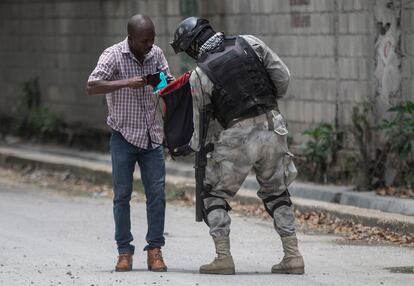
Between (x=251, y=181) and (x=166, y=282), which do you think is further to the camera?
(x=251, y=181)

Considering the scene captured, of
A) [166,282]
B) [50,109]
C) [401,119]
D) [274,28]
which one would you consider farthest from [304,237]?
[50,109]

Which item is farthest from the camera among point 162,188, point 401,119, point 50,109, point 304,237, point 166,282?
point 50,109

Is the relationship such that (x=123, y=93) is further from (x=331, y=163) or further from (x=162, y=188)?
(x=331, y=163)

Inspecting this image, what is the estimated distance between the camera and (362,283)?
26.1ft

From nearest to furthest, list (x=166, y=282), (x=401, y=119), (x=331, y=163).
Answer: (x=166, y=282)
(x=401, y=119)
(x=331, y=163)

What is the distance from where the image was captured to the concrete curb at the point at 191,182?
34.9 feet

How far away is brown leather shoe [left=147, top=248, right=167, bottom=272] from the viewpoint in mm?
8391

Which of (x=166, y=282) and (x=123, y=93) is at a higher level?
(x=123, y=93)

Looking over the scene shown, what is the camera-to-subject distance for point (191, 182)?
1386 cm

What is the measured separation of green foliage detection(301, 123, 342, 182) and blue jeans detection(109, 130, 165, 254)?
464cm

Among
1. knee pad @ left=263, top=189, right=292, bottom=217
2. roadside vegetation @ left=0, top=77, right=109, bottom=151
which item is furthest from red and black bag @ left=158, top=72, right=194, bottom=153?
roadside vegetation @ left=0, top=77, right=109, bottom=151

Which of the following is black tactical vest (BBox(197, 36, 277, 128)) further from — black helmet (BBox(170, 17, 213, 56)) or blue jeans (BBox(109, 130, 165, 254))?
blue jeans (BBox(109, 130, 165, 254))

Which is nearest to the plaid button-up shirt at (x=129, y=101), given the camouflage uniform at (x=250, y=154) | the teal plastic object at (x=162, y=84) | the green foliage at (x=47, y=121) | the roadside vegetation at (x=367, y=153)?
the teal plastic object at (x=162, y=84)

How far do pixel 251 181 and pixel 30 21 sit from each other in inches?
289
